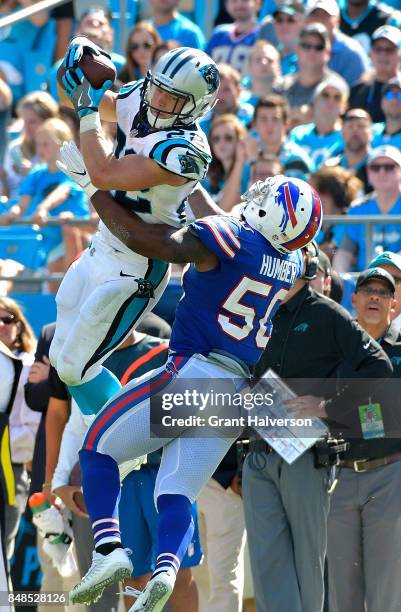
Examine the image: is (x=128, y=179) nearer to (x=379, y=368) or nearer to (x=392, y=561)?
(x=379, y=368)

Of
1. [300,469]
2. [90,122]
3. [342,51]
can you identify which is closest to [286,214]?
[90,122]

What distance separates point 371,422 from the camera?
23.2 feet

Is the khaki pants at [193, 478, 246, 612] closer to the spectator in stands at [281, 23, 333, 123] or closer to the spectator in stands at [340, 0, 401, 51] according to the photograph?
the spectator in stands at [281, 23, 333, 123]

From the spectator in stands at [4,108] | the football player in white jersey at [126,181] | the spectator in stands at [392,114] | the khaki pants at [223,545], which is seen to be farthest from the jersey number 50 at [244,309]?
the spectator in stands at [4,108]

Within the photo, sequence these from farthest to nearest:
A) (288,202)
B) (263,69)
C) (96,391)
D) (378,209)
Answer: (263,69) < (378,209) < (96,391) < (288,202)

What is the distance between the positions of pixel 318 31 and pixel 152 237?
5.81 m

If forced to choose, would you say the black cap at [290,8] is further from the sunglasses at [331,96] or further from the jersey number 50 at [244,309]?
the jersey number 50 at [244,309]

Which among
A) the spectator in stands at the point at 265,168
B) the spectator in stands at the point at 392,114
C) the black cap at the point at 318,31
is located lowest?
the spectator in stands at the point at 265,168

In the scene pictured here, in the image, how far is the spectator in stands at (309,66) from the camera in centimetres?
1102

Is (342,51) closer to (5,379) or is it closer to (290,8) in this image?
(290,8)

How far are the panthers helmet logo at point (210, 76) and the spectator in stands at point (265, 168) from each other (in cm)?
376

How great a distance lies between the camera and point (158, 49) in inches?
454

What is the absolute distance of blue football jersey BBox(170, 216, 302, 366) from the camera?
572cm

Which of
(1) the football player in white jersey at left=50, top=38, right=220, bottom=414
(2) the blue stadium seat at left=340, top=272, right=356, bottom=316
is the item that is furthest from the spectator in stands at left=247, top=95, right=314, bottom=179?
(1) the football player in white jersey at left=50, top=38, right=220, bottom=414
